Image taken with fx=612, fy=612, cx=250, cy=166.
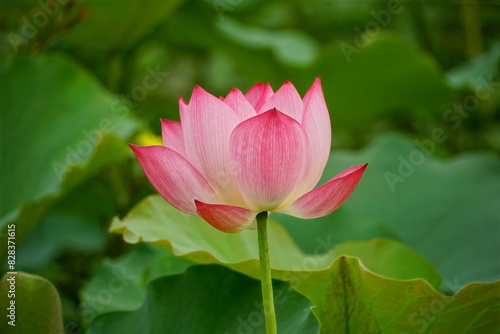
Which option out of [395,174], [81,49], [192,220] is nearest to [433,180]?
[395,174]

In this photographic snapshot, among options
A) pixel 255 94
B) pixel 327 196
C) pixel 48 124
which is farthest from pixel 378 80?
pixel 327 196

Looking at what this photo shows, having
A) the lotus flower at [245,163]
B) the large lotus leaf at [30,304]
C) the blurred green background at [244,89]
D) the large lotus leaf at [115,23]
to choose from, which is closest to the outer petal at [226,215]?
the lotus flower at [245,163]

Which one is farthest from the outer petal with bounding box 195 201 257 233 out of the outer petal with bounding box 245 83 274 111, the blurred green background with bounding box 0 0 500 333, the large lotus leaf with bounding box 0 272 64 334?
the blurred green background with bounding box 0 0 500 333

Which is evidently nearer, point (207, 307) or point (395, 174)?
point (207, 307)

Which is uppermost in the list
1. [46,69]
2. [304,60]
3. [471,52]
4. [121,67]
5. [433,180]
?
[46,69]

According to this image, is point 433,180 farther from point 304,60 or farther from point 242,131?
point 242,131

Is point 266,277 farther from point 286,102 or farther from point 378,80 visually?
point 378,80
